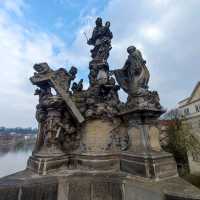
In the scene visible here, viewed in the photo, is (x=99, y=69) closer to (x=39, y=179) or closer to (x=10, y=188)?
(x=39, y=179)

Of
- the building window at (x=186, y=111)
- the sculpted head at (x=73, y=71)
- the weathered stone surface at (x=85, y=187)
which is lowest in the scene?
the weathered stone surface at (x=85, y=187)

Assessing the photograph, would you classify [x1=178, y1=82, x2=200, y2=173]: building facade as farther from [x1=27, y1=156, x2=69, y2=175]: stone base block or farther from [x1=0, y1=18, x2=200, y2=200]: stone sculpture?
[x1=27, y1=156, x2=69, y2=175]: stone base block

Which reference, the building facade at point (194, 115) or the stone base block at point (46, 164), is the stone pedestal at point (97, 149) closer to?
the stone base block at point (46, 164)

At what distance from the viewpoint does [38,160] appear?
12.1 feet

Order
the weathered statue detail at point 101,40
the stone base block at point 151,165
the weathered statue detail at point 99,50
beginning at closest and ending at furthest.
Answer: the stone base block at point 151,165 < the weathered statue detail at point 99,50 < the weathered statue detail at point 101,40

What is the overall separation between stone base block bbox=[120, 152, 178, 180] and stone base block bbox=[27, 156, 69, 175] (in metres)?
1.34

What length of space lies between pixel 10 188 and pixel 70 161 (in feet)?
4.37

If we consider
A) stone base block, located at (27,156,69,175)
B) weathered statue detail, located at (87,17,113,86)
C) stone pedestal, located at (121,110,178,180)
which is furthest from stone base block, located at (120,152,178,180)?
weathered statue detail, located at (87,17,113,86)

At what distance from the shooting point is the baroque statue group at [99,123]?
140 inches

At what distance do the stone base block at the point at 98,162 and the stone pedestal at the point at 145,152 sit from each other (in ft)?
0.62

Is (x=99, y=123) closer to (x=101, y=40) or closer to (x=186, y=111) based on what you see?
(x=101, y=40)

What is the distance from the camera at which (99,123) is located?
4094mm

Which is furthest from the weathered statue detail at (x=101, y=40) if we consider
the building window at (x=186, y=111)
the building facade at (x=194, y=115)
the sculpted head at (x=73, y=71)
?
the building window at (x=186, y=111)

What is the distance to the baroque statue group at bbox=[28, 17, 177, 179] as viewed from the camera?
11.7 feet
